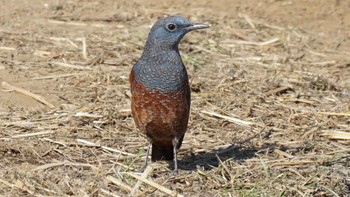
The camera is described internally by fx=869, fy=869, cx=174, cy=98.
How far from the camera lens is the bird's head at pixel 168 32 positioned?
743 centimetres

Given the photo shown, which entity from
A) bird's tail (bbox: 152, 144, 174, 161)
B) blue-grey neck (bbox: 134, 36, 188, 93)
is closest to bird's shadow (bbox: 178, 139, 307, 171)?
bird's tail (bbox: 152, 144, 174, 161)

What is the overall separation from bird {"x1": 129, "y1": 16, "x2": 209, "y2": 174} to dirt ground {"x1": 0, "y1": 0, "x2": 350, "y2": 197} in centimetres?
38

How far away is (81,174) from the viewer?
24.1 feet

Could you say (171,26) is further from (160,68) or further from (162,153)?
(162,153)

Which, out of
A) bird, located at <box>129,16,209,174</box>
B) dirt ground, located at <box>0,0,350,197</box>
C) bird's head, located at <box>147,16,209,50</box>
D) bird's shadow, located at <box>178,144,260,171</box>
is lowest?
bird's shadow, located at <box>178,144,260,171</box>

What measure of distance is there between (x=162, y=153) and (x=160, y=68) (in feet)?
2.87

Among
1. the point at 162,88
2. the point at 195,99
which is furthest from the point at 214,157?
the point at 195,99

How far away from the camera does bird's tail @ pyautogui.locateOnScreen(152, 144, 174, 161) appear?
7.77 metres

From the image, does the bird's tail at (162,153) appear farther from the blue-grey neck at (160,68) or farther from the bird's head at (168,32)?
the bird's head at (168,32)

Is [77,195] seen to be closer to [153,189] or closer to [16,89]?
[153,189]

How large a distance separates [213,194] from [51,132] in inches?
77.7

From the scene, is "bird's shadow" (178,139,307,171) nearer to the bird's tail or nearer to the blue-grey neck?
the bird's tail

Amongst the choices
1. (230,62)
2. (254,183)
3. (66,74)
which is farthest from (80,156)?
(230,62)

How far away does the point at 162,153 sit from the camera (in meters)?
7.80
